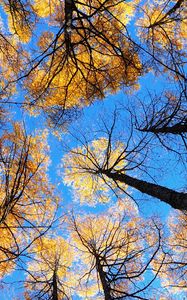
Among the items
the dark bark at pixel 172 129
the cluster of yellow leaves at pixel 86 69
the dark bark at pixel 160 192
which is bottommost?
the dark bark at pixel 160 192

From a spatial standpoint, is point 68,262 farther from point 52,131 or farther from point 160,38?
point 160,38

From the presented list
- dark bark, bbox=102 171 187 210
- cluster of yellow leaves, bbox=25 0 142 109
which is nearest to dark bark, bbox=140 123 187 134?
dark bark, bbox=102 171 187 210

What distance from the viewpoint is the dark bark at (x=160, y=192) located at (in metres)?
6.18

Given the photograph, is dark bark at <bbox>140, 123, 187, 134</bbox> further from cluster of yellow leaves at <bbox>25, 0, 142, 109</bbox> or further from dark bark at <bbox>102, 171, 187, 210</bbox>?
cluster of yellow leaves at <bbox>25, 0, 142, 109</bbox>

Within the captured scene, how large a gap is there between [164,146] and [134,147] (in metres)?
1.29

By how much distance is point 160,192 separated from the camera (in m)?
7.04

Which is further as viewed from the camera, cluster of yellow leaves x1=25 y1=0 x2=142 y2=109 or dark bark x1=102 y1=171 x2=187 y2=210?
cluster of yellow leaves x1=25 y1=0 x2=142 y2=109

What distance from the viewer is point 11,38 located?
11445 millimetres


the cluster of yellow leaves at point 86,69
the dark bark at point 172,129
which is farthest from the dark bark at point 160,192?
the cluster of yellow leaves at point 86,69

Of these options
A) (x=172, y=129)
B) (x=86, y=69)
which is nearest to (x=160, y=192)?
(x=172, y=129)

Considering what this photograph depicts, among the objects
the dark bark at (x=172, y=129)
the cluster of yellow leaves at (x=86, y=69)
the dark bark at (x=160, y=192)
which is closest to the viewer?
the dark bark at (x=160, y=192)

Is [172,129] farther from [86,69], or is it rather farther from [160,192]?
[86,69]

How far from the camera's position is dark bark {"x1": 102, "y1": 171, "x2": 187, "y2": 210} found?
6180 mm

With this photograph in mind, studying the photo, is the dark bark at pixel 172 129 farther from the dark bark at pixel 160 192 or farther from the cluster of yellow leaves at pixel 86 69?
the cluster of yellow leaves at pixel 86 69
